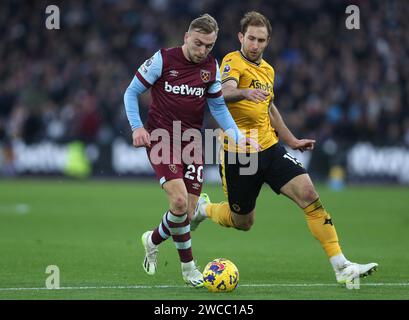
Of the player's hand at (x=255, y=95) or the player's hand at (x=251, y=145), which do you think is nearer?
the player's hand at (x=255, y=95)

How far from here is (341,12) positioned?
2927 cm

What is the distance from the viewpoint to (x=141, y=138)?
29.4 feet

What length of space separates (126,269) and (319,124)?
1614cm

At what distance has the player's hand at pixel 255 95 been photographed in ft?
30.0

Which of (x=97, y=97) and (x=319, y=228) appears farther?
(x=97, y=97)

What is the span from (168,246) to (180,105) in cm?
432

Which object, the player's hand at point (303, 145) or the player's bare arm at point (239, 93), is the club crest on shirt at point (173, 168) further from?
the player's hand at point (303, 145)

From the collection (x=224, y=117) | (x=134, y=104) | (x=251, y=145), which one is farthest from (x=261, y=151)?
(x=134, y=104)

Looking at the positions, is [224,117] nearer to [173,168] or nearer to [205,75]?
[205,75]

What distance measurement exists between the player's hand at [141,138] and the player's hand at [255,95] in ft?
3.44

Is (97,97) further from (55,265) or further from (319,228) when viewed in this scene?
(319,228)

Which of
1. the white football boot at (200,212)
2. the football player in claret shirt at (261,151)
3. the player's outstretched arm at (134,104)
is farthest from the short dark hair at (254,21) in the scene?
the white football boot at (200,212)
